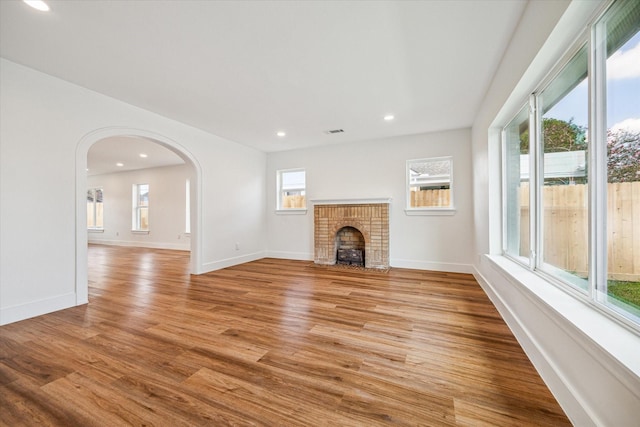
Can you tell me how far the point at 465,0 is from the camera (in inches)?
69.9

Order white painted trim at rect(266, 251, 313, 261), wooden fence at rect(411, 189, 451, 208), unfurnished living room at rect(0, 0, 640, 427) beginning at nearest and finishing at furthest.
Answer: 1. unfurnished living room at rect(0, 0, 640, 427)
2. wooden fence at rect(411, 189, 451, 208)
3. white painted trim at rect(266, 251, 313, 261)

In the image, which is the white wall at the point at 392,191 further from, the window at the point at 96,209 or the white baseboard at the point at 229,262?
the window at the point at 96,209

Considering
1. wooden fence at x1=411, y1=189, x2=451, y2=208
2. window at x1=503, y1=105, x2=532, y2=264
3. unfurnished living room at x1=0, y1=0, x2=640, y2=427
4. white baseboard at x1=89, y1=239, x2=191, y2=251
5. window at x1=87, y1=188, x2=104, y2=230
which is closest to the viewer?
unfurnished living room at x1=0, y1=0, x2=640, y2=427

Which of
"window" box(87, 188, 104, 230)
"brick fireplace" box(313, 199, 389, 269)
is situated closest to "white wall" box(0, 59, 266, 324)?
"brick fireplace" box(313, 199, 389, 269)

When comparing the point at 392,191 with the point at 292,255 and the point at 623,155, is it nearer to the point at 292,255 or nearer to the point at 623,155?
the point at 292,255

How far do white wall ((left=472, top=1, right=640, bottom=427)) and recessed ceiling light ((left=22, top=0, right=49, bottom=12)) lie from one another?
3298 millimetres

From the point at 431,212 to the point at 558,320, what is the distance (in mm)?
3472

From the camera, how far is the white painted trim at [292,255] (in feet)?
19.1

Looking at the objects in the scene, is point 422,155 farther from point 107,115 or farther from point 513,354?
point 107,115

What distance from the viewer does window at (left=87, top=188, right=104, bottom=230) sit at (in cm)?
922

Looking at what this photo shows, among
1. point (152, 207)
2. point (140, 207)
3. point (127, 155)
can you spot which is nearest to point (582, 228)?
point (127, 155)

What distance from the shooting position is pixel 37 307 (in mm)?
2654

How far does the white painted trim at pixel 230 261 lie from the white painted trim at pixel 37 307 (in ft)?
5.80

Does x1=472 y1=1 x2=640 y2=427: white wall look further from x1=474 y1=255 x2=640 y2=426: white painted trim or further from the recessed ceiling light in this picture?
the recessed ceiling light
